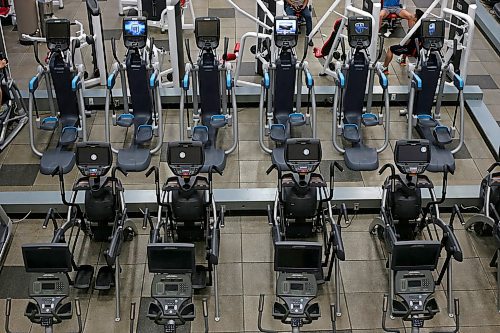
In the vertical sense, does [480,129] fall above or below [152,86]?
below

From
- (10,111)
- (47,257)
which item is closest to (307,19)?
(10,111)

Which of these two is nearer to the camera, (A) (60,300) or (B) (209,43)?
(A) (60,300)

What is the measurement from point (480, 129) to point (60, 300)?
5809 millimetres

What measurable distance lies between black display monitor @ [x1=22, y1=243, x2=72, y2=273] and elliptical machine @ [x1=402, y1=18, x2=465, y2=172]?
4.49m

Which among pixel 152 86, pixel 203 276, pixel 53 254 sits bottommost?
pixel 203 276

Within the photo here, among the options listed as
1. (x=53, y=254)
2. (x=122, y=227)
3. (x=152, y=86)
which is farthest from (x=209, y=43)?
(x=53, y=254)

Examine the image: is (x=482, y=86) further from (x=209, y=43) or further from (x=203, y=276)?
(x=203, y=276)

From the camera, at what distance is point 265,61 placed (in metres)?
9.27

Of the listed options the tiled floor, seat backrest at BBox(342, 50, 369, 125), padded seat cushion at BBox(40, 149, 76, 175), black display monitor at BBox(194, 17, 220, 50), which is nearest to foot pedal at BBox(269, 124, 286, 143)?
the tiled floor

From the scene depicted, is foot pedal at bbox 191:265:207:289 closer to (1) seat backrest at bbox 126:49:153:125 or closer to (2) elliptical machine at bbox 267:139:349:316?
(2) elliptical machine at bbox 267:139:349:316

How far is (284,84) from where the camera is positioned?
874 cm

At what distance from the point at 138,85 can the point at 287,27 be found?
203 centimetres

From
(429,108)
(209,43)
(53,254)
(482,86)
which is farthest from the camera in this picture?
(482,86)

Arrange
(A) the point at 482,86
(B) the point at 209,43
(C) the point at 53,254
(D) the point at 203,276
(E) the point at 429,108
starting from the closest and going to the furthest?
(C) the point at 53,254
(D) the point at 203,276
(B) the point at 209,43
(E) the point at 429,108
(A) the point at 482,86
